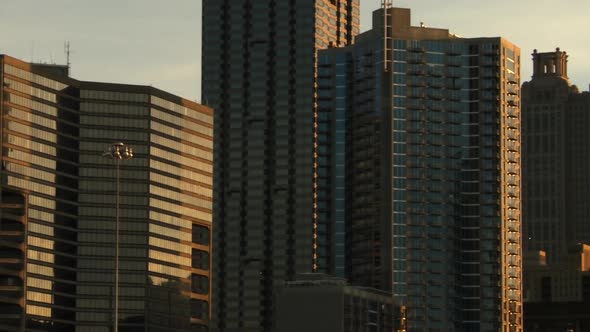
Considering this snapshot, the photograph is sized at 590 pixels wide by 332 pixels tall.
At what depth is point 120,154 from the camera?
191500 millimetres
